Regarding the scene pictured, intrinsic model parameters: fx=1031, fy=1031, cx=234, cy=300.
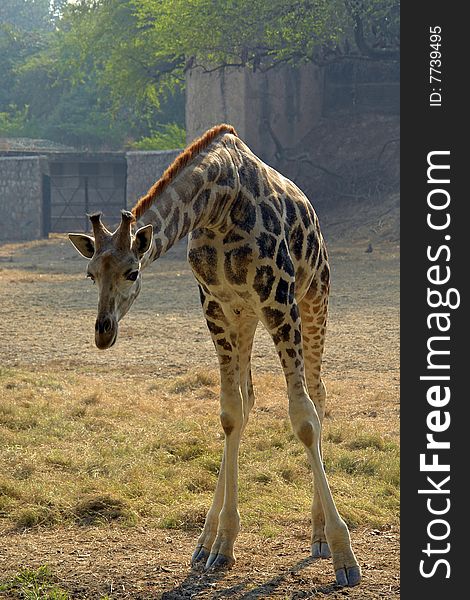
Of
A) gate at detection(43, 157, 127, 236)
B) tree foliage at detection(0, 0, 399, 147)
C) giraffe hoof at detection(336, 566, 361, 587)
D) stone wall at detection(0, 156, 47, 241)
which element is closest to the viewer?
giraffe hoof at detection(336, 566, 361, 587)

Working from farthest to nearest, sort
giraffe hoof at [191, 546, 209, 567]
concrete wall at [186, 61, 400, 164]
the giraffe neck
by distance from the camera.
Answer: concrete wall at [186, 61, 400, 164]
giraffe hoof at [191, 546, 209, 567]
the giraffe neck

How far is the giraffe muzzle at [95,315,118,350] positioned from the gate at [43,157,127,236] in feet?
97.4

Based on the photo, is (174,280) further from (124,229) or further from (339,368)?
(124,229)

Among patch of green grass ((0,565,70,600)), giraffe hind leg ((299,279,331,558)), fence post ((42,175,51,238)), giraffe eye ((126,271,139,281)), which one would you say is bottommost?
fence post ((42,175,51,238))

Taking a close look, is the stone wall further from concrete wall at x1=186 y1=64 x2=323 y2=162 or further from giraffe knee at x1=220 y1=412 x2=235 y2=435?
giraffe knee at x1=220 y1=412 x2=235 y2=435

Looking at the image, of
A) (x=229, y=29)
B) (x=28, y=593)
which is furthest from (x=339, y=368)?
(x=229, y=29)

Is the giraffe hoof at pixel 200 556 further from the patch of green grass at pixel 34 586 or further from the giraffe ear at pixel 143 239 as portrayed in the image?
the giraffe ear at pixel 143 239

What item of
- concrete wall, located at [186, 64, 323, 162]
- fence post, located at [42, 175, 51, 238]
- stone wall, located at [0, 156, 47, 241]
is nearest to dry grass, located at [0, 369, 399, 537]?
concrete wall, located at [186, 64, 323, 162]

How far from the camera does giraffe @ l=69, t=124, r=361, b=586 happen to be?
4.69m

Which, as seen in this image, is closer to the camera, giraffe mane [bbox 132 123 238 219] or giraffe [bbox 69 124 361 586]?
giraffe mane [bbox 132 123 238 219]

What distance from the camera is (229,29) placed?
27.5 meters

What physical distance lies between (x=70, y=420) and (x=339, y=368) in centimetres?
331

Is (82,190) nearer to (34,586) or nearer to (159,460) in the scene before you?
(159,460)

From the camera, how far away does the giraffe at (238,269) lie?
4688mm
